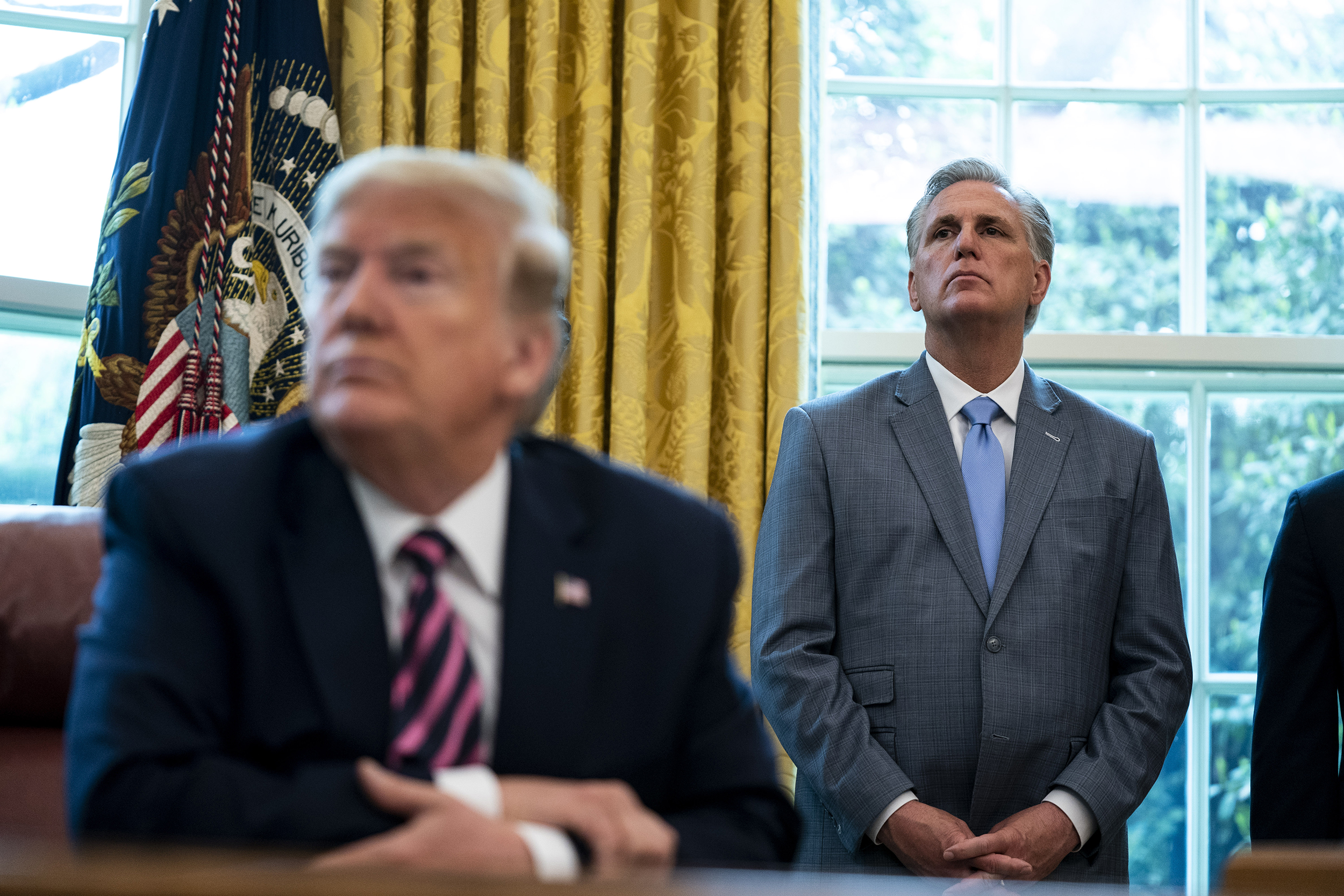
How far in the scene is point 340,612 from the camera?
1.03m

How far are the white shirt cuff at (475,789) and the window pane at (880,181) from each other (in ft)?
7.39

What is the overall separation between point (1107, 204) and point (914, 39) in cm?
68

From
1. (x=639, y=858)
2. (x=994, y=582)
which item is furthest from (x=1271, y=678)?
(x=639, y=858)

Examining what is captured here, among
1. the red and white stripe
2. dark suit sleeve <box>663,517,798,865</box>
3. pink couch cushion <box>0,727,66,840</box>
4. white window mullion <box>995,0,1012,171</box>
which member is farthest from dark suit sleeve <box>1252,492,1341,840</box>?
the red and white stripe

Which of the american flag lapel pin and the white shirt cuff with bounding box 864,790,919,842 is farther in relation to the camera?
the white shirt cuff with bounding box 864,790,919,842

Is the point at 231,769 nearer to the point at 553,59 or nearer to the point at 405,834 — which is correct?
the point at 405,834

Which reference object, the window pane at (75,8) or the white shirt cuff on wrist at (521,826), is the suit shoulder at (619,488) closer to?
the white shirt cuff on wrist at (521,826)

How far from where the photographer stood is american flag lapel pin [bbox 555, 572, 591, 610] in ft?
3.60

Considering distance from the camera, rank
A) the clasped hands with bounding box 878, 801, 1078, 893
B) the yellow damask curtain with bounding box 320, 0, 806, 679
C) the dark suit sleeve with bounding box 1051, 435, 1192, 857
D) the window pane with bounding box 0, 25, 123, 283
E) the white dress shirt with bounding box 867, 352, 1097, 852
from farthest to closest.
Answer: the window pane with bounding box 0, 25, 123, 283
the yellow damask curtain with bounding box 320, 0, 806, 679
the white dress shirt with bounding box 867, 352, 1097, 852
the dark suit sleeve with bounding box 1051, 435, 1192, 857
the clasped hands with bounding box 878, 801, 1078, 893

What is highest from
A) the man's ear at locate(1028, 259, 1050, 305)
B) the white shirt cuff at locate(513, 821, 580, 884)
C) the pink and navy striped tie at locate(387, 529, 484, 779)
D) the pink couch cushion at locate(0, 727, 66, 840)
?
the man's ear at locate(1028, 259, 1050, 305)

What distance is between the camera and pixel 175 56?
2469 millimetres

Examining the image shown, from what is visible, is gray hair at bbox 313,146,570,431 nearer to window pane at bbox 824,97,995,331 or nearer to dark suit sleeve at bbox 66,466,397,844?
dark suit sleeve at bbox 66,466,397,844

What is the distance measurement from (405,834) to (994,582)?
1.30 meters

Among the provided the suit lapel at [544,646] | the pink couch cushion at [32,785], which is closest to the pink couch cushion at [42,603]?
the pink couch cushion at [32,785]
